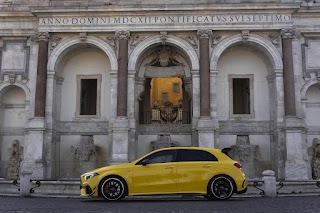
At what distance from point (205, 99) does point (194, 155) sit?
10653mm

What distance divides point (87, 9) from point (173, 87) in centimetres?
1163

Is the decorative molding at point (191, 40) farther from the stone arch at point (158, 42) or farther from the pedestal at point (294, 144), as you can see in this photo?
the pedestal at point (294, 144)

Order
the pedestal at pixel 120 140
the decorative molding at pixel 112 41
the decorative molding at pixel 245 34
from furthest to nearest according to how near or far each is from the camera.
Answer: the decorative molding at pixel 112 41, the decorative molding at pixel 245 34, the pedestal at pixel 120 140

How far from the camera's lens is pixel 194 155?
12883 millimetres

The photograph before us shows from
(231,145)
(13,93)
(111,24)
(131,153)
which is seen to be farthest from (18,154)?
(231,145)

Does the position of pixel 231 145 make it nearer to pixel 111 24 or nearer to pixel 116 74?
pixel 116 74

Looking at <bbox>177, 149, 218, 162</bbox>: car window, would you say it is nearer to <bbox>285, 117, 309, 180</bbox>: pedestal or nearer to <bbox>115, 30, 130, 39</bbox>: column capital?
<bbox>285, 117, 309, 180</bbox>: pedestal

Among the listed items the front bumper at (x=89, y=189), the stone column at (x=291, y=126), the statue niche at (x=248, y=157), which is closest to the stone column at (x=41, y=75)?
the statue niche at (x=248, y=157)

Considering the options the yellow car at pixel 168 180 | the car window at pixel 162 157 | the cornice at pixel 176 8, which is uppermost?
the cornice at pixel 176 8

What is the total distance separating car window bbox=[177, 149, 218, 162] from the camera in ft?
41.9

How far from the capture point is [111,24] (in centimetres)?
2434

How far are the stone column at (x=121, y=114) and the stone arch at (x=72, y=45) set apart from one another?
23.0 inches

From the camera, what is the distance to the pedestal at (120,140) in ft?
74.8

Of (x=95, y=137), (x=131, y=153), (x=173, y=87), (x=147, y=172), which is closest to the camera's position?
(x=147, y=172)
